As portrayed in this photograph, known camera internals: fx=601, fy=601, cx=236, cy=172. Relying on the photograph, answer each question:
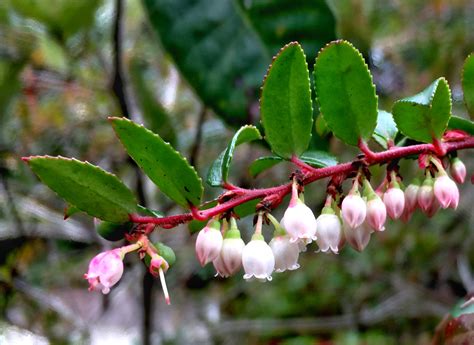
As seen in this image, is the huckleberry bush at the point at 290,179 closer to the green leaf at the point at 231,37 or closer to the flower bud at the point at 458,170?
the flower bud at the point at 458,170

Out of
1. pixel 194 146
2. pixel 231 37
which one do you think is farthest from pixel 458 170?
pixel 194 146

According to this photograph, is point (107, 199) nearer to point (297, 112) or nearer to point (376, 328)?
point (297, 112)

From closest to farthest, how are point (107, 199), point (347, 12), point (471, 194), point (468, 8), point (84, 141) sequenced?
point (107, 199), point (347, 12), point (84, 141), point (471, 194), point (468, 8)

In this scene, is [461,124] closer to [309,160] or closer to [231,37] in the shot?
[309,160]

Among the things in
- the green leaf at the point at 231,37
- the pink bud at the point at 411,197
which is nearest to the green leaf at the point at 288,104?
the pink bud at the point at 411,197

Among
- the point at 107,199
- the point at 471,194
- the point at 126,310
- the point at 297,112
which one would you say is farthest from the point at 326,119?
the point at 126,310

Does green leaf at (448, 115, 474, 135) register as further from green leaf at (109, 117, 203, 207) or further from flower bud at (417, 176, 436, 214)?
green leaf at (109, 117, 203, 207)
